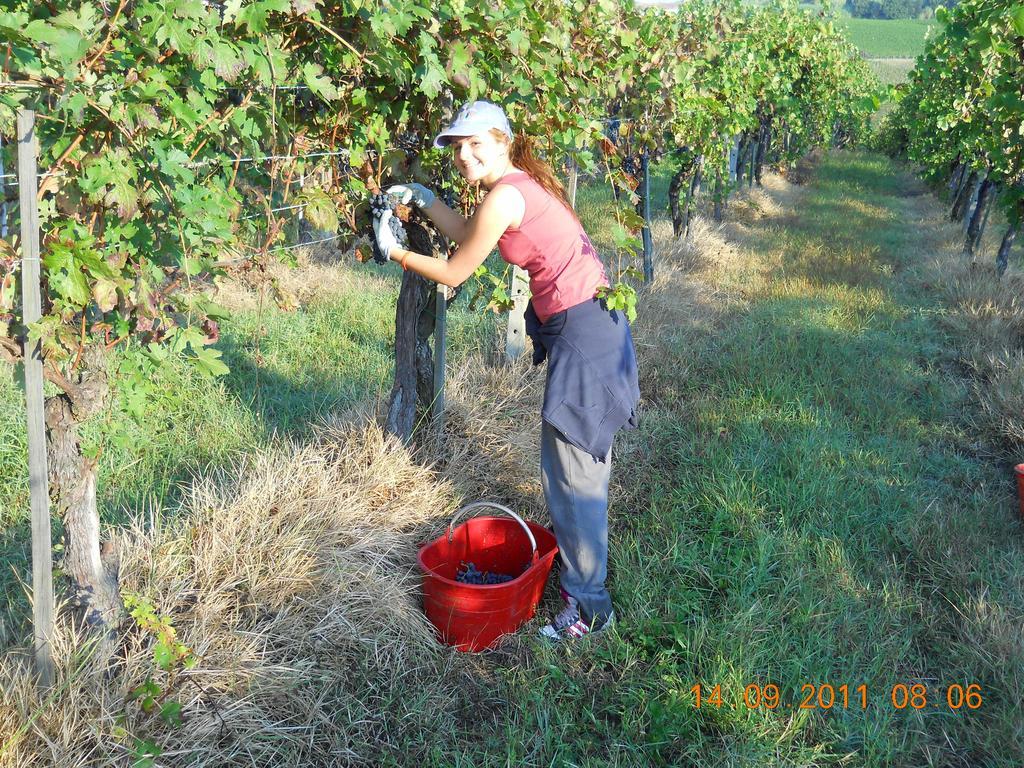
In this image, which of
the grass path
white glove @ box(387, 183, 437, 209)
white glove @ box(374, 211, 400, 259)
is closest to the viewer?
the grass path

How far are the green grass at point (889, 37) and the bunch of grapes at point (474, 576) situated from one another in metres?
60.9

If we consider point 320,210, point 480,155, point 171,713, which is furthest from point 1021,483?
point 171,713

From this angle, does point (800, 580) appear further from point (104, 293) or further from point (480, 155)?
point (104, 293)

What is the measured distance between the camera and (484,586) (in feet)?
8.87

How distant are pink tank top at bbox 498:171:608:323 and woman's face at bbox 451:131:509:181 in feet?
0.25

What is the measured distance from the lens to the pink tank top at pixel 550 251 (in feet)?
8.56

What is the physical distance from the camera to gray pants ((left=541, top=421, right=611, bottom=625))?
2775mm

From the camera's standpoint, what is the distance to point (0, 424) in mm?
3842

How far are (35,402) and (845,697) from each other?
98.3 inches

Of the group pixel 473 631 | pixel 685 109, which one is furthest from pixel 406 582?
pixel 685 109

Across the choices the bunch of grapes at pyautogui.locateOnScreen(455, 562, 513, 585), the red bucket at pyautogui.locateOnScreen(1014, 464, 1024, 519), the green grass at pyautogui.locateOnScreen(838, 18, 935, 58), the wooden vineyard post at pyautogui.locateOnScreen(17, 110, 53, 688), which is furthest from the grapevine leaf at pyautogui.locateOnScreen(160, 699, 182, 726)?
the green grass at pyautogui.locateOnScreen(838, 18, 935, 58)

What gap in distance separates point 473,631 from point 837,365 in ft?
11.7

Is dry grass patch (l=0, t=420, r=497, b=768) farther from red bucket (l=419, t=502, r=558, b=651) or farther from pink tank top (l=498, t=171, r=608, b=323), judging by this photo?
pink tank top (l=498, t=171, r=608, b=323)

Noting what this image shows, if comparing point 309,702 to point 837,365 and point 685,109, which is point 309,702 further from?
point 685,109
